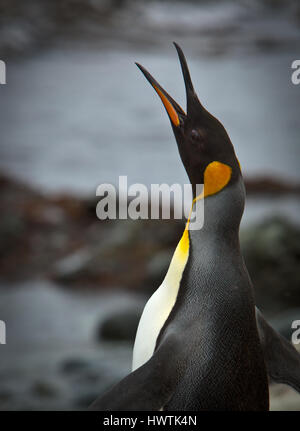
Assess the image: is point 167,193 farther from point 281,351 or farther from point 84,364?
point 281,351

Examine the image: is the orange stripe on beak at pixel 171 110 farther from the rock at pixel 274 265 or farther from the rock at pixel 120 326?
the rock at pixel 274 265

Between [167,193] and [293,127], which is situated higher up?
[293,127]

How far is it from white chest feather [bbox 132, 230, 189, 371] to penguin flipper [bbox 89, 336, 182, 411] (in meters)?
0.08

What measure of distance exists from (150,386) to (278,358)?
1.18 feet

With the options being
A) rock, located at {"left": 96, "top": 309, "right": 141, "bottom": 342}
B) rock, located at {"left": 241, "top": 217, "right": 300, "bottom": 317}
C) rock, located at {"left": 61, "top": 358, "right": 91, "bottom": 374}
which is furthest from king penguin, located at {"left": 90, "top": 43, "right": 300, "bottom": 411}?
rock, located at {"left": 241, "top": 217, "right": 300, "bottom": 317}

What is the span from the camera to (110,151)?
12.5ft

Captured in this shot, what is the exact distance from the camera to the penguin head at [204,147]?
3.02ft

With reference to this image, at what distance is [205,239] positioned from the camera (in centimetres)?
95

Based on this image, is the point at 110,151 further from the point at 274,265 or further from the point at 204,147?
the point at 204,147

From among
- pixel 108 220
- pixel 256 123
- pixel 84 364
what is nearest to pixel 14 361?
pixel 84 364

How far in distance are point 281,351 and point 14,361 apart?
6.19ft

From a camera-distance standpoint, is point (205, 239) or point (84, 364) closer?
point (205, 239)

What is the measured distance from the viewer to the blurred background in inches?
109

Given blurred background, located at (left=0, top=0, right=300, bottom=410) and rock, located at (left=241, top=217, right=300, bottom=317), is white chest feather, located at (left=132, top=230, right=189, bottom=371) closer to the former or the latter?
blurred background, located at (left=0, top=0, right=300, bottom=410)
